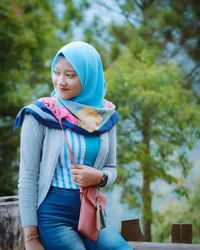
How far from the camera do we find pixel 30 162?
4.96ft

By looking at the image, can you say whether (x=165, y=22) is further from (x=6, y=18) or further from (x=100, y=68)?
(x=100, y=68)

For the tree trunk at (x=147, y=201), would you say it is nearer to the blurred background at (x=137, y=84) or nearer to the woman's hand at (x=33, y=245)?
the blurred background at (x=137, y=84)

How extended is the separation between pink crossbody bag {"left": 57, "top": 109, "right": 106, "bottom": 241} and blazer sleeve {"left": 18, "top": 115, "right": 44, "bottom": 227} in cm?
7

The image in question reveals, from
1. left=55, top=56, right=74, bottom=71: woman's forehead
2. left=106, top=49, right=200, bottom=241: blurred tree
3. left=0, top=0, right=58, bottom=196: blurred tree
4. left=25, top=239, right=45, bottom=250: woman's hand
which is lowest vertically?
left=25, top=239, right=45, bottom=250: woman's hand

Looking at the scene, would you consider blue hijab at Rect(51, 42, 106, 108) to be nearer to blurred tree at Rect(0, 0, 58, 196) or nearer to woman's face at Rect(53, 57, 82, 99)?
woman's face at Rect(53, 57, 82, 99)

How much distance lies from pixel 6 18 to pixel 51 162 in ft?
17.2

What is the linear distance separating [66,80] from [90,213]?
0.34 m

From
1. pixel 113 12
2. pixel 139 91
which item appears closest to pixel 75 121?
pixel 139 91

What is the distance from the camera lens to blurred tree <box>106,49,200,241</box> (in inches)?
213

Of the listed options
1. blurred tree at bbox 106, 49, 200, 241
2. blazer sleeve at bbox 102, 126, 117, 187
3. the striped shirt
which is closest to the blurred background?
blurred tree at bbox 106, 49, 200, 241

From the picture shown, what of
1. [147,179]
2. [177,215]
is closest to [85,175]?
[147,179]

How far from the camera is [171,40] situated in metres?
6.29

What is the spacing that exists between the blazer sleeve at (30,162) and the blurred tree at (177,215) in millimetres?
4598

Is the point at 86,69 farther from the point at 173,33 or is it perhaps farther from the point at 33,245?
the point at 173,33
